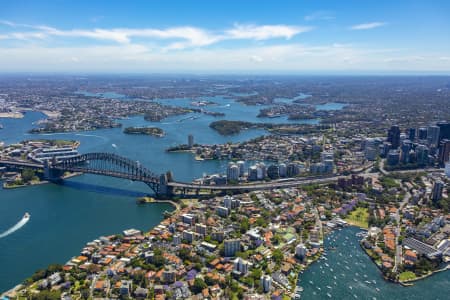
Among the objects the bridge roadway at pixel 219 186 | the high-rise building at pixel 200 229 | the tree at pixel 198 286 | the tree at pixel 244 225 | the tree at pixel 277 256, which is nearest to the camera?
the tree at pixel 198 286

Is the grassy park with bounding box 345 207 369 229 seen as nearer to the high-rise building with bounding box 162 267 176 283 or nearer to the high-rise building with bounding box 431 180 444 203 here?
the high-rise building with bounding box 431 180 444 203

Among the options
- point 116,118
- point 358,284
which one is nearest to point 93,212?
point 358,284

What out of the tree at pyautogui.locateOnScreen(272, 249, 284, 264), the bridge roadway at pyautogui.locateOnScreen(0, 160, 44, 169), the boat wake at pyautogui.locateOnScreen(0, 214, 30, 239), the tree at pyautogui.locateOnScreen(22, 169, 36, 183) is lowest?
the boat wake at pyautogui.locateOnScreen(0, 214, 30, 239)

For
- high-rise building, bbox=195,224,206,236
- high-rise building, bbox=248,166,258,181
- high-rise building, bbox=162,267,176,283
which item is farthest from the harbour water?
high-rise building, bbox=162,267,176,283

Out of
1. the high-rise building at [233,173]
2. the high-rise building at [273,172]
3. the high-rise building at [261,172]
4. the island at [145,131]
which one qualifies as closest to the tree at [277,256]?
the high-rise building at [233,173]

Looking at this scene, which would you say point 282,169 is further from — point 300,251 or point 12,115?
point 12,115

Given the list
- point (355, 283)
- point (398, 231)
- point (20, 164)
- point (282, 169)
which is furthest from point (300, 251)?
point (20, 164)

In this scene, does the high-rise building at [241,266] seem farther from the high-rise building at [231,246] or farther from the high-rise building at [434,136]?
the high-rise building at [434,136]

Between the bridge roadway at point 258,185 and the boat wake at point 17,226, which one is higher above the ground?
the bridge roadway at point 258,185
